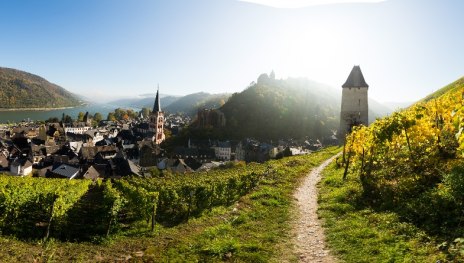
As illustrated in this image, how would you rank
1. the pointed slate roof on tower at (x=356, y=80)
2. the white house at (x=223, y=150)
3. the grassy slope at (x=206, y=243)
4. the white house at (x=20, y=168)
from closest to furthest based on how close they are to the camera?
the grassy slope at (x=206, y=243) < the pointed slate roof on tower at (x=356, y=80) < the white house at (x=20, y=168) < the white house at (x=223, y=150)

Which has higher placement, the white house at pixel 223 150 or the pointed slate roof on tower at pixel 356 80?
the pointed slate roof on tower at pixel 356 80

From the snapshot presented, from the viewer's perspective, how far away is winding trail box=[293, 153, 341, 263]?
1103cm

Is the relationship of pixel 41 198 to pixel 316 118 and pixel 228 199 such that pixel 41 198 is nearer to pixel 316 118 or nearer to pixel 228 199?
pixel 228 199

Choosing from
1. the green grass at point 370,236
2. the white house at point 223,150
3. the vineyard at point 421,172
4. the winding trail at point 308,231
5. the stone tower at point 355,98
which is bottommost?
the white house at point 223,150

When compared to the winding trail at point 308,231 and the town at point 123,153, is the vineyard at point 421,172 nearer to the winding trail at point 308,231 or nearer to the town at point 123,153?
the winding trail at point 308,231

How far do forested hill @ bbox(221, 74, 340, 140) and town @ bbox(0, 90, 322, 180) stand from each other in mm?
11921

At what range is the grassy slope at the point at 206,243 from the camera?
1155 centimetres

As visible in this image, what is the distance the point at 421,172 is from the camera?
15641 mm

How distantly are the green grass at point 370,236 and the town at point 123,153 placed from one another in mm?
51920

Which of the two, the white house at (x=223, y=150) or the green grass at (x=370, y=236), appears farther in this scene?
the white house at (x=223, y=150)

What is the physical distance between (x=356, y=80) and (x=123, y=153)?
70187mm

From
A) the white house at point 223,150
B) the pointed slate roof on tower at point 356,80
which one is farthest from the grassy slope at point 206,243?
the white house at point 223,150

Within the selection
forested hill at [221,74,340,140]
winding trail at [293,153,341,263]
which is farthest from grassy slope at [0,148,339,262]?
forested hill at [221,74,340,140]

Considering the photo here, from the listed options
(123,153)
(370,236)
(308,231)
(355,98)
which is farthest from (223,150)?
(370,236)
